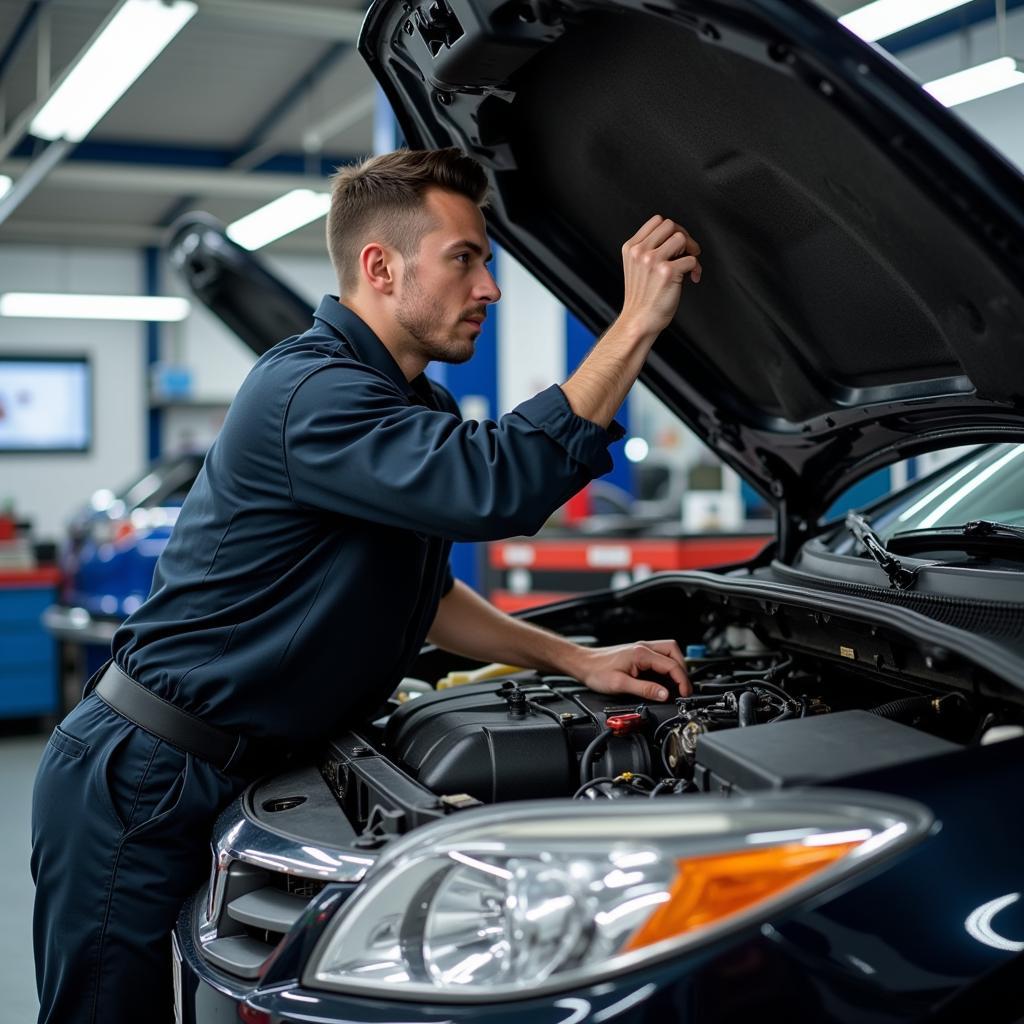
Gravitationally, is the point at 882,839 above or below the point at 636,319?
below

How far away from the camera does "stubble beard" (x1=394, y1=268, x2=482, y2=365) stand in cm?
157

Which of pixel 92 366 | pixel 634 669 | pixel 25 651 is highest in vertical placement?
pixel 92 366

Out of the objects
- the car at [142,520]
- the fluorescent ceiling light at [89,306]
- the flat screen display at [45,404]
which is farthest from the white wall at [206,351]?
the car at [142,520]

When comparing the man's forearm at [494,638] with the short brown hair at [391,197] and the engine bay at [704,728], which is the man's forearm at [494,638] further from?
the short brown hair at [391,197]

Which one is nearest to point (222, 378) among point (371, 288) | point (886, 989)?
point (371, 288)

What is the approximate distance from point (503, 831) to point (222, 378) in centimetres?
1365

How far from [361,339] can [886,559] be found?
774 mm

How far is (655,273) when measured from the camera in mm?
1474

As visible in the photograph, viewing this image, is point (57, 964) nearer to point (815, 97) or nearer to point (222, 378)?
point (815, 97)

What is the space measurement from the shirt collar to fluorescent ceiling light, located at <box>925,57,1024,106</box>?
147 inches

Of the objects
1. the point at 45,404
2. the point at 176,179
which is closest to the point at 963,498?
the point at 176,179

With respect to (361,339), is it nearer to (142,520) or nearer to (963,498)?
(963,498)

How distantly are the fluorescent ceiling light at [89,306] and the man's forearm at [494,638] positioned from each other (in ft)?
36.3

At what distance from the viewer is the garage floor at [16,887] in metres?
2.60
